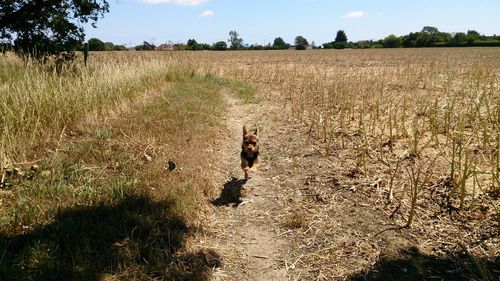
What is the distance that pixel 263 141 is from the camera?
7641 mm

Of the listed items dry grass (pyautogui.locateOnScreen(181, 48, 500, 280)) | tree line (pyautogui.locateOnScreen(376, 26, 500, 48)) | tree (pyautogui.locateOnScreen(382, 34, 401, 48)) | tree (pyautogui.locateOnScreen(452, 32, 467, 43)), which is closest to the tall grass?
dry grass (pyautogui.locateOnScreen(181, 48, 500, 280))

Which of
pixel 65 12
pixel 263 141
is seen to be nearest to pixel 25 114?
pixel 263 141

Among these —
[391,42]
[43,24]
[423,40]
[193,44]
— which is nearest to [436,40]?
[423,40]

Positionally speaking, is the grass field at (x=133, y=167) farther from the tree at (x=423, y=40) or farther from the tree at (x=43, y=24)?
the tree at (x=423, y=40)

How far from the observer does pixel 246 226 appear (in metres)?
4.24

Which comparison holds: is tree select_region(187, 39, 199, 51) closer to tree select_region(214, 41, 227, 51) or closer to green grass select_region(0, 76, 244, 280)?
tree select_region(214, 41, 227, 51)

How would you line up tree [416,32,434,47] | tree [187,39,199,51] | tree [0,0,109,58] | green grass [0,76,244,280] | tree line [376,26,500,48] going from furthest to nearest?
tree [416,32,434,47] < tree line [376,26,500,48] < tree [187,39,199,51] < tree [0,0,109,58] < green grass [0,76,244,280]

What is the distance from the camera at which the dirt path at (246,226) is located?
11.2 ft

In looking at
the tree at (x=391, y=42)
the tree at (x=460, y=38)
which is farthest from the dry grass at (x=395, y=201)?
the tree at (x=391, y=42)

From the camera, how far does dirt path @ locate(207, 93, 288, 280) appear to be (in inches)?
135

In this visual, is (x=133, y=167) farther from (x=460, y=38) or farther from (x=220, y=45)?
(x=460, y=38)

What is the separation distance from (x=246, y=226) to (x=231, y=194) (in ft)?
2.94

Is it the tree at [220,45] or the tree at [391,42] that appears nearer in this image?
the tree at [220,45]

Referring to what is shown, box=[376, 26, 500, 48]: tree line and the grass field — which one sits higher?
box=[376, 26, 500, 48]: tree line
